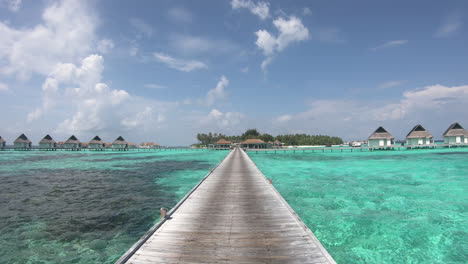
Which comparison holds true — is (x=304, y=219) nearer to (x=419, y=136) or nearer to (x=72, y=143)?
(x=419, y=136)

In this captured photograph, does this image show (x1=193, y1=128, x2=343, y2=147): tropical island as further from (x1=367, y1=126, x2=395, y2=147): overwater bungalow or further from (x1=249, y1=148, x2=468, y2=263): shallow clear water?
(x1=249, y1=148, x2=468, y2=263): shallow clear water

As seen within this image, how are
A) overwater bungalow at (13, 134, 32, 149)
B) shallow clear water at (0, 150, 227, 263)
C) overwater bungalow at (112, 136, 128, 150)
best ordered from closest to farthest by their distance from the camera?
shallow clear water at (0, 150, 227, 263) → overwater bungalow at (13, 134, 32, 149) → overwater bungalow at (112, 136, 128, 150)

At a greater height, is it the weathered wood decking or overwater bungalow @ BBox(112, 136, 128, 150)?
overwater bungalow @ BBox(112, 136, 128, 150)

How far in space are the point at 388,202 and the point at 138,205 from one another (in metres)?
13.7

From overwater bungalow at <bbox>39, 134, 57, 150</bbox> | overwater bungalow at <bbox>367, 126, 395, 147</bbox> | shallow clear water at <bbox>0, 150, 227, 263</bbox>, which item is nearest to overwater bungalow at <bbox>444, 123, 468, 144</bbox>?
overwater bungalow at <bbox>367, 126, 395, 147</bbox>

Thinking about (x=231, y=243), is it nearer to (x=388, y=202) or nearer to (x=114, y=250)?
(x=114, y=250)

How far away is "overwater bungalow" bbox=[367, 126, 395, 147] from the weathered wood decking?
6230 cm

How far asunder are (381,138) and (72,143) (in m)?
107

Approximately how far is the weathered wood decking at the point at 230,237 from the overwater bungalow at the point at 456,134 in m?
72.2

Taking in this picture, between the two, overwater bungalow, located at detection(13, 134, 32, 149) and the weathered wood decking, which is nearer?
the weathered wood decking

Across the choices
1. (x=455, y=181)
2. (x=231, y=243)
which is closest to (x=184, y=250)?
(x=231, y=243)

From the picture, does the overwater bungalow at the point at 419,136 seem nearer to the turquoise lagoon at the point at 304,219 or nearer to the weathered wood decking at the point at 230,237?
the turquoise lagoon at the point at 304,219

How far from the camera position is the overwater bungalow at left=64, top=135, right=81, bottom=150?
78.1 metres

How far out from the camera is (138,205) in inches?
423
